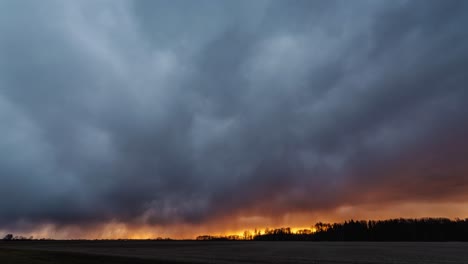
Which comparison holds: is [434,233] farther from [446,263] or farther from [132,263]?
[132,263]

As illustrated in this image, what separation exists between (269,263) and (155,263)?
16.4 m

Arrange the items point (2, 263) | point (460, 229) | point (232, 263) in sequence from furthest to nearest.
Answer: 1. point (460, 229)
2. point (232, 263)
3. point (2, 263)

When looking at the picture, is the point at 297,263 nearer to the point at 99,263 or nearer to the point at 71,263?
the point at 99,263

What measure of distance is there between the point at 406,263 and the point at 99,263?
43801 millimetres

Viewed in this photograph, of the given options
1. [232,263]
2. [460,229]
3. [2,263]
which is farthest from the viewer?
[460,229]

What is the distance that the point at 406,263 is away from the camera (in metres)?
49.0

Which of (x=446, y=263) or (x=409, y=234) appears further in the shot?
(x=409, y=234)

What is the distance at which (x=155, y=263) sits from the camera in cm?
4944

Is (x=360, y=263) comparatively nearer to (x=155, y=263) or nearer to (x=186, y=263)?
(x=186, y=263)

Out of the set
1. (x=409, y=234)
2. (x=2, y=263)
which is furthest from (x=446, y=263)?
(x=409, y=234)

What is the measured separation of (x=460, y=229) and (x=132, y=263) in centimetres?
20133

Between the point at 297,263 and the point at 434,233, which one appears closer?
the point at 297,263

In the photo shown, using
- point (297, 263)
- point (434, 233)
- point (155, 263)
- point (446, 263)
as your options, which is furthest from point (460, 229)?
point (155, 263)

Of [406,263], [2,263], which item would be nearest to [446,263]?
[406,263]
